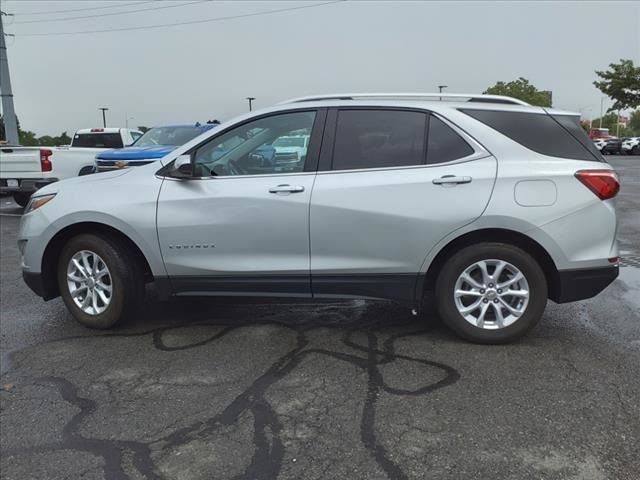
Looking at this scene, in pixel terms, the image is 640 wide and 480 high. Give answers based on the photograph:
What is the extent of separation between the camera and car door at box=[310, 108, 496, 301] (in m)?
3.98

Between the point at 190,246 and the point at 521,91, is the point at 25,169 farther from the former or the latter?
the point at 521,91

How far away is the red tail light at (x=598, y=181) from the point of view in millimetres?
3910

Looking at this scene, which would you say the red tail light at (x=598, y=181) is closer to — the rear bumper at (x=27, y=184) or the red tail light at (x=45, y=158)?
the rear bumper at (x=27, y=184)

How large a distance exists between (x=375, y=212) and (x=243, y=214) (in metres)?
0.97

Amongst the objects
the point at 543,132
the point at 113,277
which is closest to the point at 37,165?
the point at 113,277

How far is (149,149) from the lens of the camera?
379 inches

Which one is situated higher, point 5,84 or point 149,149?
point 5,84

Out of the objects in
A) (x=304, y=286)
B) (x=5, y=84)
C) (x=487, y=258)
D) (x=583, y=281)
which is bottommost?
(x=304, y=286)

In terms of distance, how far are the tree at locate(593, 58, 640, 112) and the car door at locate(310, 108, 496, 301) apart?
4629 cm

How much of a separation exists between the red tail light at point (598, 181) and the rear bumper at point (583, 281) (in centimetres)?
52

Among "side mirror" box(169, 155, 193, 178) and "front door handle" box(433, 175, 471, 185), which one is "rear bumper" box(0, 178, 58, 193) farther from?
"front door handle" box(433, 175, 471, 185)

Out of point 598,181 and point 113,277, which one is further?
point 113,277

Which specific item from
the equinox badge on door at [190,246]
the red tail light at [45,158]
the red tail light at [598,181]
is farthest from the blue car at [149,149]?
the red tail light at [598,181]

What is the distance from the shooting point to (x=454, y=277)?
4.07m
